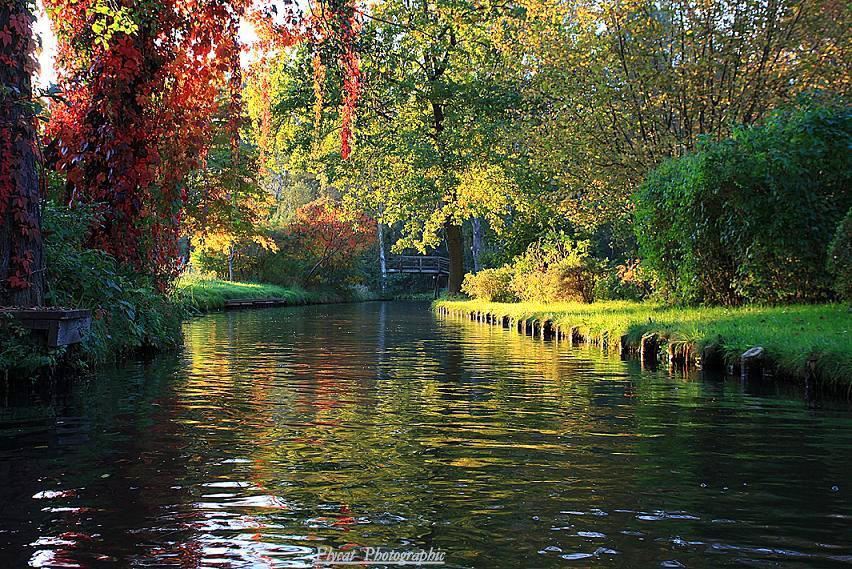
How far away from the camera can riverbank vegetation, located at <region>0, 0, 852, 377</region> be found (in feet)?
30.7

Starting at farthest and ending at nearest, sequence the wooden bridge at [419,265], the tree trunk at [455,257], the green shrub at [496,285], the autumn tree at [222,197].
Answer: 1. the wooden bridge at [419,265]
2. the tree trunk at [455,257]
3. the green shrub at [496,285]
4. the autumn tree at [222,197]

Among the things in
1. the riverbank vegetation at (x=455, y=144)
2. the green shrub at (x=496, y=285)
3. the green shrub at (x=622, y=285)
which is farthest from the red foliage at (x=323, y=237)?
the green shrub at (x=622, y=285)

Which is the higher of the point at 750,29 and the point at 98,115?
A: the point at 750,29

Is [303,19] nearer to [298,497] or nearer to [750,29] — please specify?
[298,497]

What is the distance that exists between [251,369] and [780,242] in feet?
31.1

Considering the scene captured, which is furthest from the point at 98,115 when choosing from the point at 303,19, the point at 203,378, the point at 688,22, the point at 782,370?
the point at 688,22

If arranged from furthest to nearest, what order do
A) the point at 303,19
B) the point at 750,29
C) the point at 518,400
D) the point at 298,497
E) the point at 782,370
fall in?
the point at 750,29, the point at 782,370, the point at 518,400, the point at 303,19, the point at 298,497

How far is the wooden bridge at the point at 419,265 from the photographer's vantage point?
62.8 m

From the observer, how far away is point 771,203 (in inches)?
589

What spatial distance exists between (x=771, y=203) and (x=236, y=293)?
31.0m

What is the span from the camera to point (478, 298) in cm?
3438

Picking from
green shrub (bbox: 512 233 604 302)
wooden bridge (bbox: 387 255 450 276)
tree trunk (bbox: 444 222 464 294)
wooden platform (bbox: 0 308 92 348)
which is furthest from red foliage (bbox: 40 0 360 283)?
wooden bridge (bbox: 387 255 450 276)

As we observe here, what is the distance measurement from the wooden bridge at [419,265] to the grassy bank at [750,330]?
42.5m

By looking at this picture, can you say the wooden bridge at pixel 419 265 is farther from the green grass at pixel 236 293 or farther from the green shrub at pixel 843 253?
the green shrub at pixel 843 253
